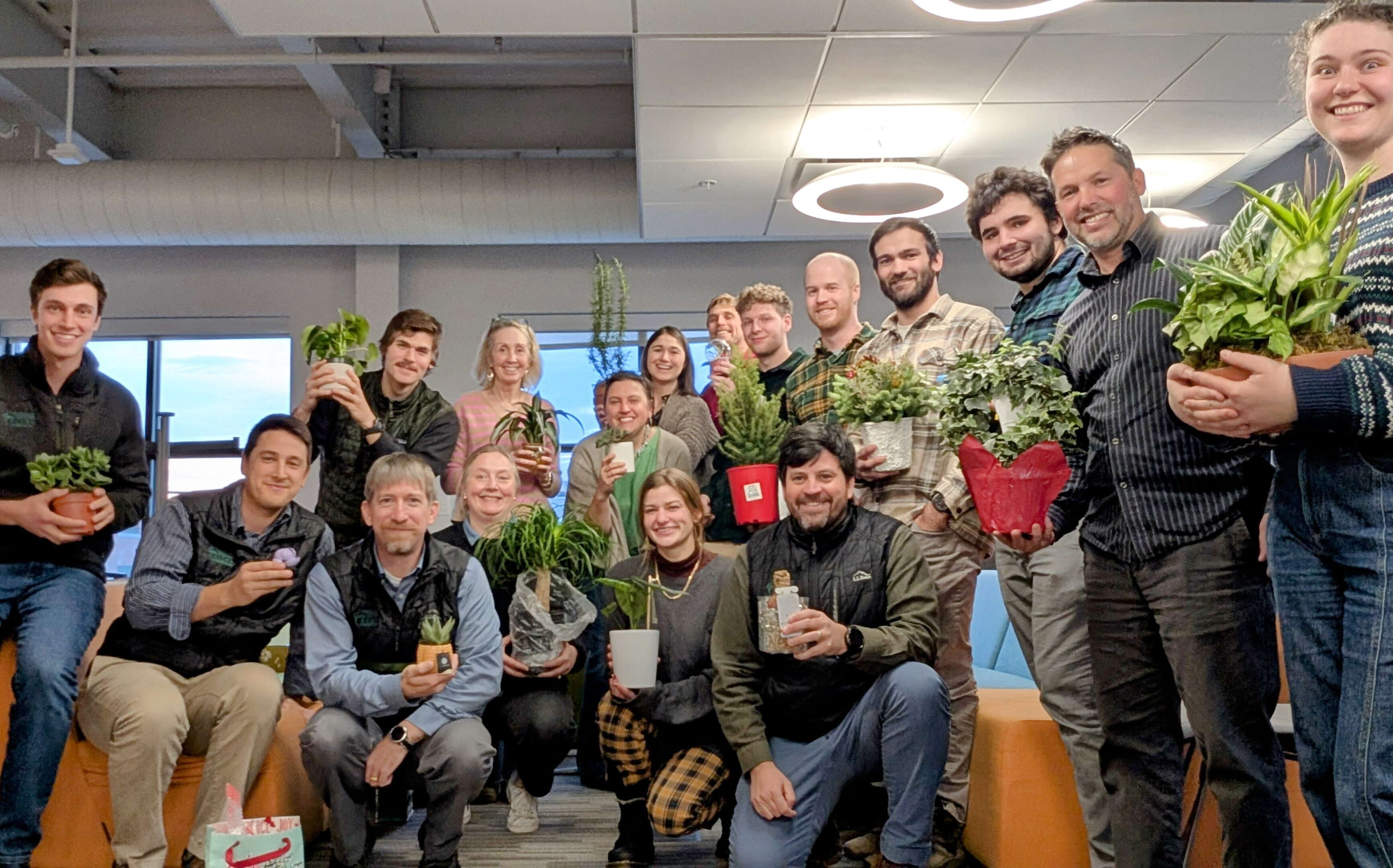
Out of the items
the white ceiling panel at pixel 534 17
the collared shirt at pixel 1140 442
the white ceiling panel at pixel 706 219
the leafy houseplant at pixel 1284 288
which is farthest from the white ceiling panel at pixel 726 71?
the leafy houseplant at pixel 1284 288

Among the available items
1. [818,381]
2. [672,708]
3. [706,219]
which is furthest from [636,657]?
[706,219]

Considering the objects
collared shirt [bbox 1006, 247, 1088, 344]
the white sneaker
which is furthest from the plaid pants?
collared shirt [bbox 1006, 247, 1088, 344]

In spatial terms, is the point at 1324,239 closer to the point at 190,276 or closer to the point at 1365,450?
the point at 1365,450

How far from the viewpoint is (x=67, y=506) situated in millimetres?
2990

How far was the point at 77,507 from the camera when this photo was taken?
2998 millimetres

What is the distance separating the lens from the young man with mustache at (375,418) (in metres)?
3.41

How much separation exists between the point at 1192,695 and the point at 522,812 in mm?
2315

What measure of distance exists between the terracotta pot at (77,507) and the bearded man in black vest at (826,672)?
1852mm

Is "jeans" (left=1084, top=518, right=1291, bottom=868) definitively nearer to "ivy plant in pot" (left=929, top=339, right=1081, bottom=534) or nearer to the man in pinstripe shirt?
the man in pinstripe shirt

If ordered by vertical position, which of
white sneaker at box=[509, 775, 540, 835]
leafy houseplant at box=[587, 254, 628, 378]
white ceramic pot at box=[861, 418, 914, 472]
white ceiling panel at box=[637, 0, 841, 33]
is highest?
white ceiling panel at box=[637, 0, 841, 33]

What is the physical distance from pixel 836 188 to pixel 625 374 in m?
2.79

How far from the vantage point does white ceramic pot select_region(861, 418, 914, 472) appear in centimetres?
282

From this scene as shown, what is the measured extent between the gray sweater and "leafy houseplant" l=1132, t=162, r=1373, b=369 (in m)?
1.61

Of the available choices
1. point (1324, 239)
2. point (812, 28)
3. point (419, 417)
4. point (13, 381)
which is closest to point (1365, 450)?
point (1324, 239)
